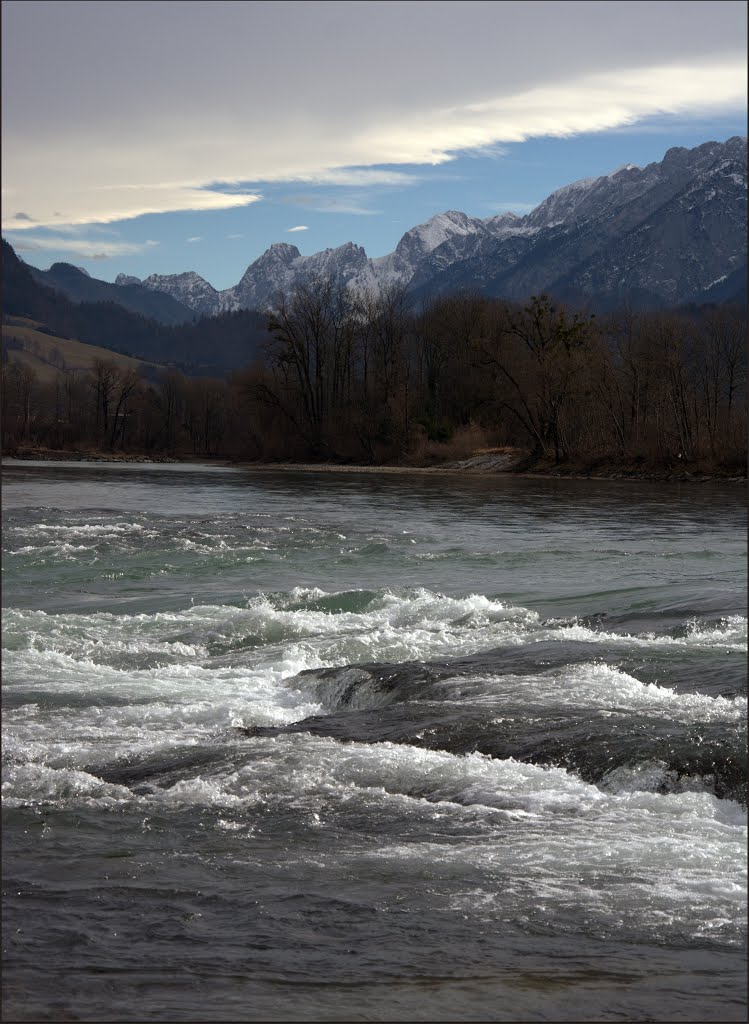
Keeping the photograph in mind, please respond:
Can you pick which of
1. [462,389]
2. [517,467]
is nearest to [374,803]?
[517,467]

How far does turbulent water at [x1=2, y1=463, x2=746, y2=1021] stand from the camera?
3.99 m

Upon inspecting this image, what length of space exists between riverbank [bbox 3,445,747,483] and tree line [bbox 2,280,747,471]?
17.1 inches

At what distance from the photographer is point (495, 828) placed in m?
5.74

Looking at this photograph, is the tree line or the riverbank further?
the tree line

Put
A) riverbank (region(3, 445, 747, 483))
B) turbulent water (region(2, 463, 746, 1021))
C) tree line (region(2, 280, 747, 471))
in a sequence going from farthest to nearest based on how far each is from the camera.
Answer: tree line (region(2, 280, 747, 471))
riverbank (region(3, 445, 747, 483))
turbulent water (region(2, 463, 746, 1021))

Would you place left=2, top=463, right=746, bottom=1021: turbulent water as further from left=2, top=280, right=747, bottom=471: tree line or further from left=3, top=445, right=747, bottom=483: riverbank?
left=2, top=280, right=747, bottom=471: tree line

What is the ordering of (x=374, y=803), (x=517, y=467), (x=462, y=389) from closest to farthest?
(x=374, y=803) < (x=517, y=467) < (x=462, y=389)

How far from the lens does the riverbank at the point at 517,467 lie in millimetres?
44600

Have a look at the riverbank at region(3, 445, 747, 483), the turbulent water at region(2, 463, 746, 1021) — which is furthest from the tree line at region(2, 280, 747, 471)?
the turbulent water at region(2, 463, 746, 1021)

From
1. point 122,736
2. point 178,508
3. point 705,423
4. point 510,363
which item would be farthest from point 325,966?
point 510,363

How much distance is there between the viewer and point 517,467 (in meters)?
56.0

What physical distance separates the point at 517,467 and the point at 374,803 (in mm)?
50503

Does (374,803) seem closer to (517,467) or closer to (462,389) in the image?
(517,467)

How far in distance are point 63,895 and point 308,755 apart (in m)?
2.52
